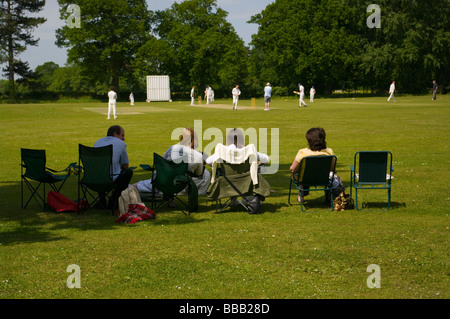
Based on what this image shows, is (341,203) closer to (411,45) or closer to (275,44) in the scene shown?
(411,45)

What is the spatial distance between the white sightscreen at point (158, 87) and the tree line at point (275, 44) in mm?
5058

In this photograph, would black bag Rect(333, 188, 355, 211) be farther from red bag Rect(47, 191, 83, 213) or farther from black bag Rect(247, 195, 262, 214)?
red bag Rect(47, 191, 83, 213)

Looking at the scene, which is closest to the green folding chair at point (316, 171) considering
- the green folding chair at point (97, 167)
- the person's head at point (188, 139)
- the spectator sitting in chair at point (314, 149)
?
the spectator sitting in chair at point (314, 149)

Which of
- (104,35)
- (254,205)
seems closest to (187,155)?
(254,205)

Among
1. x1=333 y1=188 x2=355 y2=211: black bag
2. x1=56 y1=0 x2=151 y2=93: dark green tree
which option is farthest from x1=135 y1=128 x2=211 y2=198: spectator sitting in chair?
x1=56 y1=0 x2=151 y2=93: dark green tree

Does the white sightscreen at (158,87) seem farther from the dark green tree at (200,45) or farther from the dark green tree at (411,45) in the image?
the dark green tree at (411,45)

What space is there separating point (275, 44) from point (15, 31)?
35.7 m

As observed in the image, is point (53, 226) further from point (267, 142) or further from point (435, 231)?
point (267, 142)

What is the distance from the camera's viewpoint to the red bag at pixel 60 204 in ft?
29.0

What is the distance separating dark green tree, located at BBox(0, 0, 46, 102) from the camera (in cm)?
7350

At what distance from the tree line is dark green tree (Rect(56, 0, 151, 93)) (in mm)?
133
